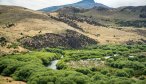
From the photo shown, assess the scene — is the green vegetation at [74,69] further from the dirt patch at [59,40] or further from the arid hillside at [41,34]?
the arid hillside at [41,34]

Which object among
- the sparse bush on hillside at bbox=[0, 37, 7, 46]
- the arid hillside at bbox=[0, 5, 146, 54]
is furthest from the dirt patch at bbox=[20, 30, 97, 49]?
the sparse bush on hillside at bbox=[0, 37, 7, 46]

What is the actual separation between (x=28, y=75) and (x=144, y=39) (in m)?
124

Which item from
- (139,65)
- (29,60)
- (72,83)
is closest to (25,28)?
(29,60)

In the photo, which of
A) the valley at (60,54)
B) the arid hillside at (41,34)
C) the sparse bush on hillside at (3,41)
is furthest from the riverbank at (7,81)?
the sparse bush on hillside at (3,41)

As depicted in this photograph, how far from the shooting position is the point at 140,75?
311 feet

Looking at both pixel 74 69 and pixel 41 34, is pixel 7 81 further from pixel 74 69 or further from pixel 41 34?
pixel 41 34

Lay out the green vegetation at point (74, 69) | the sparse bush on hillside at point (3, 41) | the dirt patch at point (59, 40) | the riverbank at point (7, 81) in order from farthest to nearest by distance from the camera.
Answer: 1. the dirt patch at point (59, 40)
2. the sparse bush on hillside at point (3, 41)
3. the riverbank at point (7, 81)
4. the green vegetation at point (74, 69)

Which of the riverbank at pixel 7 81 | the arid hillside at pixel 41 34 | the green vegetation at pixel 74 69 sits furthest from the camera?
the arid hillside at pixel 41 34

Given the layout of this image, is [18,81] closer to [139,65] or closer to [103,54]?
[139,65]


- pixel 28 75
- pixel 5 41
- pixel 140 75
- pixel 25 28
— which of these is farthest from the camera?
pixel 25 28

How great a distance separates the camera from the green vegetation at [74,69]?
3031 inches

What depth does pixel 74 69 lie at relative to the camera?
9475 centimetres

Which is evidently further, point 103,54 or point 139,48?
point 139,48

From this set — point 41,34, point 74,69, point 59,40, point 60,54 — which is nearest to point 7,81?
point 74,69
